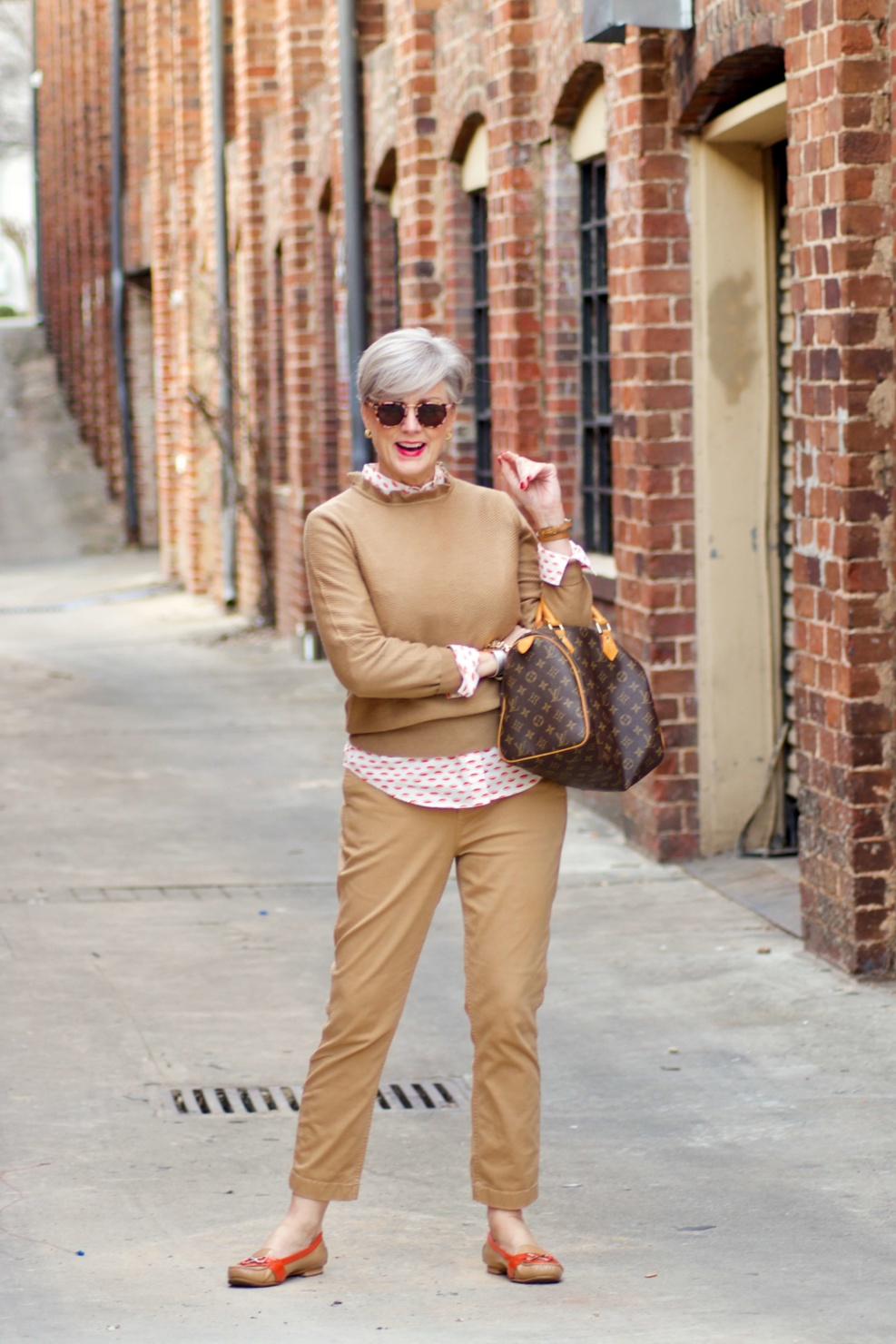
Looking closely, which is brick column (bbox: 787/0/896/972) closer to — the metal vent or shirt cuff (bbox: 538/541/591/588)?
the metal vent

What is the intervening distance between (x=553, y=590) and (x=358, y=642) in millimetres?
463

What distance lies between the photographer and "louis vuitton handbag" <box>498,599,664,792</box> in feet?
Answer: 13.9

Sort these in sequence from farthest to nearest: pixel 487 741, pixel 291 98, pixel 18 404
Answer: pixel 18 404
pixel 291 98
pixel 487 741

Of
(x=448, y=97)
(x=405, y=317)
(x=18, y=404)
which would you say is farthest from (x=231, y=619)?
(x=18, y=404)

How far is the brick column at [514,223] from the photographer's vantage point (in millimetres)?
10492

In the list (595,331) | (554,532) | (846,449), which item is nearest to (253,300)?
(595,331)

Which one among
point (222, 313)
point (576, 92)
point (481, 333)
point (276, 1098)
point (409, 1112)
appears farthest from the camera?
point (222, 313)

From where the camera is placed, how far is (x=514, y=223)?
34.9ft

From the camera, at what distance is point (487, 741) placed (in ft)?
14.1

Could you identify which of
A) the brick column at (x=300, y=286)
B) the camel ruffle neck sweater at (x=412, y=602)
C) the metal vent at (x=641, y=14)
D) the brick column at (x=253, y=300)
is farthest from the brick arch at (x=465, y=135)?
the camel ruffle neck sweater at (x=412, y=602)

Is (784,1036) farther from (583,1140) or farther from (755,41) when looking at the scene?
(755,41)

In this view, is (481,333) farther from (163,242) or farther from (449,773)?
(163,242)

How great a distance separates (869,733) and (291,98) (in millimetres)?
11236

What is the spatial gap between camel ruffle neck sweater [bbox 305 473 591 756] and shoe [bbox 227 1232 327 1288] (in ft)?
3.48
